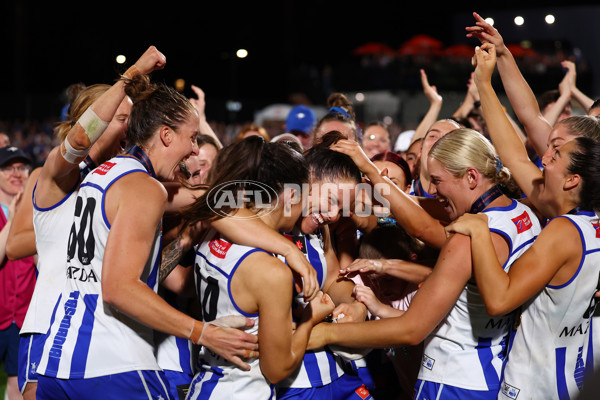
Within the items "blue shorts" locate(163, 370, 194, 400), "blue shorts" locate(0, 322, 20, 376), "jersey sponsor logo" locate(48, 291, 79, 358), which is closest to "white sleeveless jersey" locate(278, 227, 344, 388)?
"blue shorts" locate(163, 370, 194, 400)

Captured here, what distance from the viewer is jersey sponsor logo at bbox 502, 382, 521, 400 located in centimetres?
269

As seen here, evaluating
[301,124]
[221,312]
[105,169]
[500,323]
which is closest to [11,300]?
[105,169]

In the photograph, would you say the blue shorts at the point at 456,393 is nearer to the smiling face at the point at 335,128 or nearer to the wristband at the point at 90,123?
the wristband at the point at 90,123

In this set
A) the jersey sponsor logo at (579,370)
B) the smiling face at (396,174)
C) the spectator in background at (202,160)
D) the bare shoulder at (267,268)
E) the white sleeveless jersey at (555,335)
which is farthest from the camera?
the spectator in background at (202,160)

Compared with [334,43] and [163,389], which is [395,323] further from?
[334,43]

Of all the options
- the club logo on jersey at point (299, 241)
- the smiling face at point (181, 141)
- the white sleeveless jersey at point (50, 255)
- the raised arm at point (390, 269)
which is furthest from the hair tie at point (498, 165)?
the white sleeveless jersey at point (50, 255)

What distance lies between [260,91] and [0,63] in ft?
33.1

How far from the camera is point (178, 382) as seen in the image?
3.40 metres

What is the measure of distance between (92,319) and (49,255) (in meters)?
0.67

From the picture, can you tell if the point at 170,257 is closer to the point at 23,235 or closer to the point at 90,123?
the point at 90,123

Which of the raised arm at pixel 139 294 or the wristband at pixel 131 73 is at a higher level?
the wristband at pixel 131 73

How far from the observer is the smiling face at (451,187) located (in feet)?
9.76

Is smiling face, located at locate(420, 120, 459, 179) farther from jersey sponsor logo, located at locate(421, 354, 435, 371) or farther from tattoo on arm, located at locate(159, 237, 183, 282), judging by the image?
tattoo on arm, located at locate(159, 237, 183, 282)

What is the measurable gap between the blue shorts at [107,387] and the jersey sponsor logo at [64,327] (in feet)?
0.38
